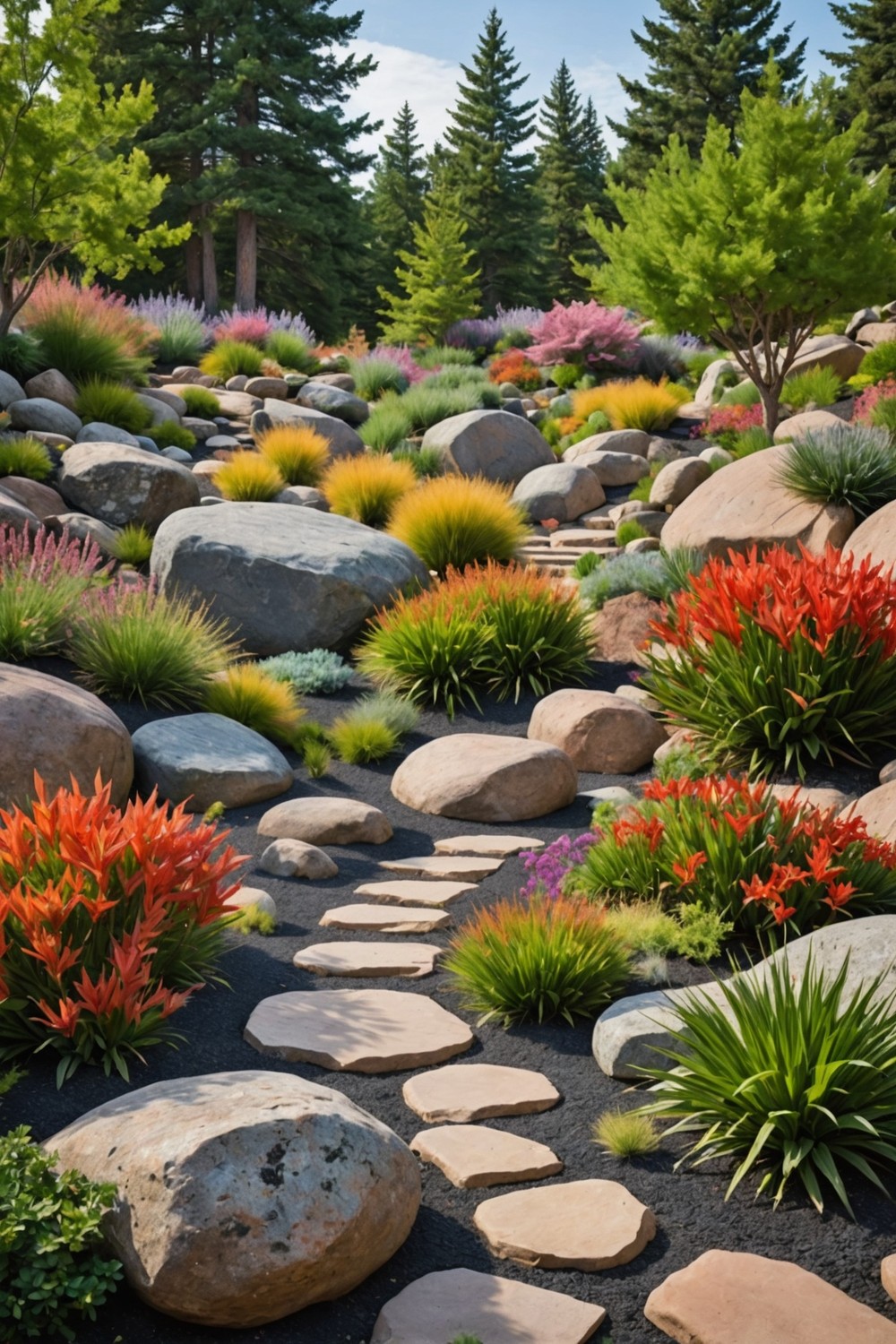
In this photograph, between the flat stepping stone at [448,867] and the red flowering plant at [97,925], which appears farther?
the flat stepping stone at [448,867]

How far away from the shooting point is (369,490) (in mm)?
13117

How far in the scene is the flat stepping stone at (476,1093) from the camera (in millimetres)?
3793

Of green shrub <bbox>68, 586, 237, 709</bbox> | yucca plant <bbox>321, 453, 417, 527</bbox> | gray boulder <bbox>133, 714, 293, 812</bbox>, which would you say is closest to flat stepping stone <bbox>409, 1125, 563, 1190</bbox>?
gray boulder <bbox>133, 714, 293, 812</bbox>

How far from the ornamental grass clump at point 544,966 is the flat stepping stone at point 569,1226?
1.08 meters

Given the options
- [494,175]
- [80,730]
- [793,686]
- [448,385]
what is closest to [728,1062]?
[793,686]

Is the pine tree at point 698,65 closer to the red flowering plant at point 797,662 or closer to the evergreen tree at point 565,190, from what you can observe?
the evergreen tree at point 565,190

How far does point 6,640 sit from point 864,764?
5507 millimetres

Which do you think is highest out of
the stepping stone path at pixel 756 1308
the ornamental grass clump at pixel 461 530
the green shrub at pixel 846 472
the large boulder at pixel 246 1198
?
the green shrub at pixel 846 472

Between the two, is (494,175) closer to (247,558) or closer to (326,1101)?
(247,558)

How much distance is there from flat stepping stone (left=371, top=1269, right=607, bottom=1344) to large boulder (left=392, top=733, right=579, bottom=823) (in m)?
3.95

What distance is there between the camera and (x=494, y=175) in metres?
34.5

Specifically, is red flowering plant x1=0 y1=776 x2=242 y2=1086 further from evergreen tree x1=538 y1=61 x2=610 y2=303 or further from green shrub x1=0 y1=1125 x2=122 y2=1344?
evergreen tree x1=538 y1=61 x2=610 y2=303

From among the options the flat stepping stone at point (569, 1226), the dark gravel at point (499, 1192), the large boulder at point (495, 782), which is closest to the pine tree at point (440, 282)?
the large boulder at point (495, 782)

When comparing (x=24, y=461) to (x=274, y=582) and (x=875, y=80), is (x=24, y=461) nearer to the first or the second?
(x=274, y=582)
